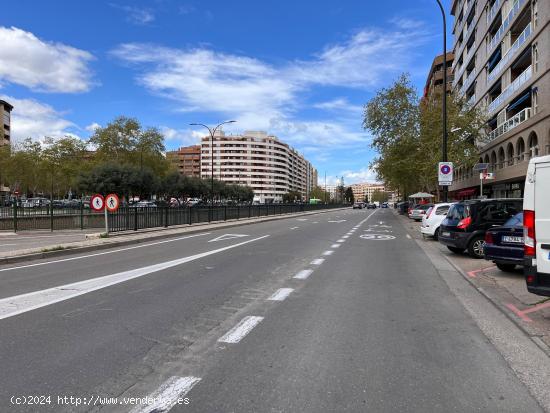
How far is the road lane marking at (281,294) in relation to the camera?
7.31 metres

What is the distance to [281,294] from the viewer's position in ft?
25.0

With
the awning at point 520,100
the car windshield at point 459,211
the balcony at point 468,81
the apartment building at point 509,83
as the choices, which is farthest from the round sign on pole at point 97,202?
the balcony at point 468,81

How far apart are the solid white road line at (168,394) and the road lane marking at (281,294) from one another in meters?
3.31

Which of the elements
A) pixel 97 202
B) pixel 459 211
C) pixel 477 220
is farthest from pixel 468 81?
pixel 97 202

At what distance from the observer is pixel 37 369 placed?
422cm

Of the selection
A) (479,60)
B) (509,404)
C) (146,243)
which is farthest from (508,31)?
(509,404)

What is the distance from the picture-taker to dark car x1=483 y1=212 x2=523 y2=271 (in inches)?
373

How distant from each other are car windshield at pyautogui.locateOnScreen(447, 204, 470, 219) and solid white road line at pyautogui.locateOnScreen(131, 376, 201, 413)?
35.4 feet

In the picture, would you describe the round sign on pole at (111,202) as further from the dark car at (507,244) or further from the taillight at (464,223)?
the dark car at (507,244)

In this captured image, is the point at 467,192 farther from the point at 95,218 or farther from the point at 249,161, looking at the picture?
the point at 249,161

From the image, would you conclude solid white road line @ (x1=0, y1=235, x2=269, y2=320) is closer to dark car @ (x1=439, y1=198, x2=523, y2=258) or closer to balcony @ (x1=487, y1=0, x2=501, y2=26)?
dark car @ (x1=439, y1=198, x2=523, y2=258)

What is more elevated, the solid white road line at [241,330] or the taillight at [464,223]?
the taillight at [464,223]

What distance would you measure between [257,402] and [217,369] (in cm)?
77

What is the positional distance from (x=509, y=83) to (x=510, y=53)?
2.20m
